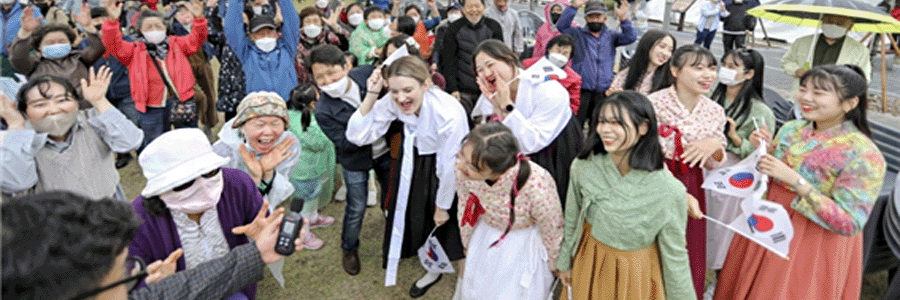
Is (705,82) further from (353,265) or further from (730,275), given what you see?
(353,265)

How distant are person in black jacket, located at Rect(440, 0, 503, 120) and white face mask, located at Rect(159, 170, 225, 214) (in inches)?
125

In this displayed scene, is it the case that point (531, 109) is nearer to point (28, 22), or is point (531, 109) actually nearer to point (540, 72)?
point (540, 72)

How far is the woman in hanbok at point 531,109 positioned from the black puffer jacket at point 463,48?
6.75ft

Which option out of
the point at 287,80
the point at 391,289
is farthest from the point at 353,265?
the point at 287,80

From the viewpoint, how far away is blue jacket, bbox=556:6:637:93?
208 inches

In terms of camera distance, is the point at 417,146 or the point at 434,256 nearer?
the point at 417,146

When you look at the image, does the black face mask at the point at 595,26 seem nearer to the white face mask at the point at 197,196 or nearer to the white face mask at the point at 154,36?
the white face mask at the point at 154,36

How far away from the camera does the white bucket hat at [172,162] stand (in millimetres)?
2010

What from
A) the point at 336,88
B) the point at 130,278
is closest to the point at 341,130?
the point at 336,88

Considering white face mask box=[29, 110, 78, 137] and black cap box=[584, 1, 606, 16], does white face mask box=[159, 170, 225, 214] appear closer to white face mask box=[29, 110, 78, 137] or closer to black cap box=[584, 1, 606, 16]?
white face mask box=[29, 110, 78, 137]

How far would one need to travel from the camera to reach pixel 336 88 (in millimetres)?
3295

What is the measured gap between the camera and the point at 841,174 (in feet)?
7.35

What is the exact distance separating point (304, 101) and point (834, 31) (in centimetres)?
438

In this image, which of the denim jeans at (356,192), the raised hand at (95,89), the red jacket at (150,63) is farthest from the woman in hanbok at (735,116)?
the red jacket at (150,63)
